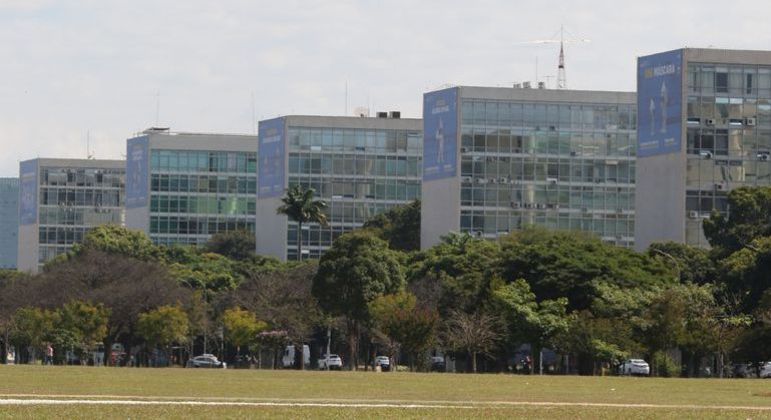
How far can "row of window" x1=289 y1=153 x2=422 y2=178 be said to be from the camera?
196 metres

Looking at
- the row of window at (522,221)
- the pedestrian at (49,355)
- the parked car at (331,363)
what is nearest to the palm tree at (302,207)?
the row of window at (522,221)

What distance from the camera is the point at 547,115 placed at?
167m

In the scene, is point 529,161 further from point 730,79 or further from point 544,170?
point 730,79

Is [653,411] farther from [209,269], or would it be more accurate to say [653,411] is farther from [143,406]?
[209,269]

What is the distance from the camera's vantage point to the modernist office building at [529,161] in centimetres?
16612

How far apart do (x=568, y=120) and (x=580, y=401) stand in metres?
114

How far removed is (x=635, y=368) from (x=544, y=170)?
60.3 meters

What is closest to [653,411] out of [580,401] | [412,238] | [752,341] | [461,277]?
[580,401]

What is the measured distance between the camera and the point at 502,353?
364 ft

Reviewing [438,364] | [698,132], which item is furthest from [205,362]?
[698,132]

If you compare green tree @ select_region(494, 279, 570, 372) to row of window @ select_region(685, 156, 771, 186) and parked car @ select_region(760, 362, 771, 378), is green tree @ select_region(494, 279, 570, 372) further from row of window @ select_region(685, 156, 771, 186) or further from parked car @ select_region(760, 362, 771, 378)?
row of window @ select_region(685, 156, 771, 186)

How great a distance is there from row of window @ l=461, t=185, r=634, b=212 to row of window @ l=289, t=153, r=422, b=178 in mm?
28653

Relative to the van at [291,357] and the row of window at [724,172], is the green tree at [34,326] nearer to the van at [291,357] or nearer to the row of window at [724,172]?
the van at [291,357]

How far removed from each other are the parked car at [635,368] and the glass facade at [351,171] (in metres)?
86.6
